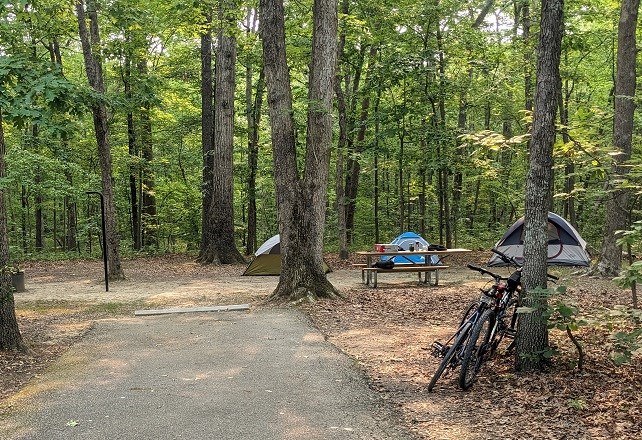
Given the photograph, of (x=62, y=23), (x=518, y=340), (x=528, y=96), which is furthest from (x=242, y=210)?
(x=518, y=340)

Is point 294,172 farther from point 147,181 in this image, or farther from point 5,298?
point 147,181

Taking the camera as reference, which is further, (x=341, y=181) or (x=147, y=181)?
(x=147, y=181)

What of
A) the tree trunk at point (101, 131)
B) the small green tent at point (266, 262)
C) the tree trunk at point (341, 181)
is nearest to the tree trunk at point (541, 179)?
the small green tent at point (266, 262)

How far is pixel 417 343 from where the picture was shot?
6.52 metres

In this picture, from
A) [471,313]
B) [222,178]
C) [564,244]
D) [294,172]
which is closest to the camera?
[471,313]

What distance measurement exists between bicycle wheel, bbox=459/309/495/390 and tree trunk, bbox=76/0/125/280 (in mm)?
10028

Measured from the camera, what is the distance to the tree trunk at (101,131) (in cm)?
1234

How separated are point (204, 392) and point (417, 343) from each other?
2768 mm

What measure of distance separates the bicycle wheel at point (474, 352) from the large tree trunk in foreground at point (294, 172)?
15.4 feet

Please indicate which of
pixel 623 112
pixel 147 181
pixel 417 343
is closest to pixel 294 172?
pixel 417 343

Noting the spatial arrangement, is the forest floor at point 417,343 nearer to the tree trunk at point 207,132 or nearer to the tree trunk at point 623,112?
the tree trunk at point 623,112

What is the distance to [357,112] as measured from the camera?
19.1 metres

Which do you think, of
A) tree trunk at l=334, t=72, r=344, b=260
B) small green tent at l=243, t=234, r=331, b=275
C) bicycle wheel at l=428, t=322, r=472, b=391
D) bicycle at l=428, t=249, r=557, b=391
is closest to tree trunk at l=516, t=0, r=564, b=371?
bicycle at l=428, t=249, r=557, b=391

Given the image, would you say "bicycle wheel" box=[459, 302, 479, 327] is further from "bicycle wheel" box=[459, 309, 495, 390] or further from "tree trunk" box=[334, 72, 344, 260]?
"tree trunk" box=[334, 72, 344, 260]
